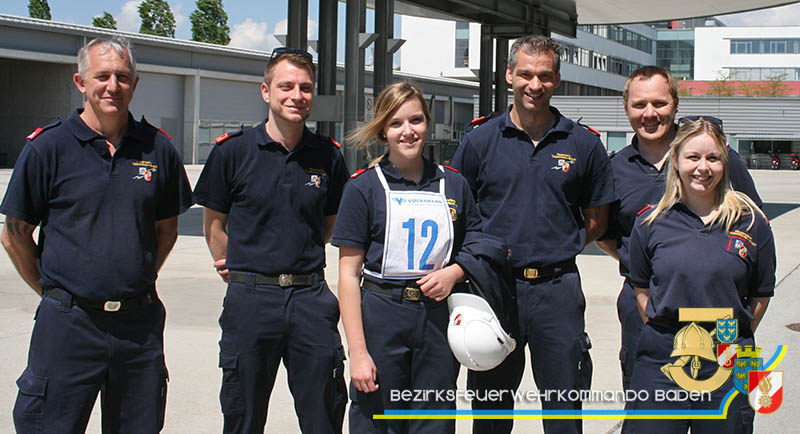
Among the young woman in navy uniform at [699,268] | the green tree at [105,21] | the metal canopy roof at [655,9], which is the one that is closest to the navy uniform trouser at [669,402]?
the young woman in navy uniform at [699,268]

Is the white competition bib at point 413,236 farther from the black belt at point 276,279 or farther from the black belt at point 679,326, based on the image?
the black belt at point 679,326

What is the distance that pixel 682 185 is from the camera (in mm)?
3736

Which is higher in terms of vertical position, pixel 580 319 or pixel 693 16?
pixel 693 16

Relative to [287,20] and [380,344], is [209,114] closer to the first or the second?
[287,20]

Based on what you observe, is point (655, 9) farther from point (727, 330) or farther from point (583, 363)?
point (727, 330)

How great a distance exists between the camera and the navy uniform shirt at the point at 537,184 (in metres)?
4.20

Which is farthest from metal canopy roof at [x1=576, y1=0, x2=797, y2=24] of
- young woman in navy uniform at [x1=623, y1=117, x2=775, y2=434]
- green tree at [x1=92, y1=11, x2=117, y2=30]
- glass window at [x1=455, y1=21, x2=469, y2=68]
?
green tree at [x1=92, y1=11, x2=117, y2=30]

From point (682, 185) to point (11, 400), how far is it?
4601 mm

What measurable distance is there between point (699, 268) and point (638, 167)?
1.06 m

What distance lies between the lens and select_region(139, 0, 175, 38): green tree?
92812 mm

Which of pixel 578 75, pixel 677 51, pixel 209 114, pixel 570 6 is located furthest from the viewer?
pixel 677 51

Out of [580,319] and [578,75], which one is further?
[578,75]

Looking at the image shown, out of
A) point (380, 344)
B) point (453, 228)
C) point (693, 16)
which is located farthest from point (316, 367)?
point (693, 16)

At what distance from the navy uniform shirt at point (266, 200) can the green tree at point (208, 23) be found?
3804 inches
